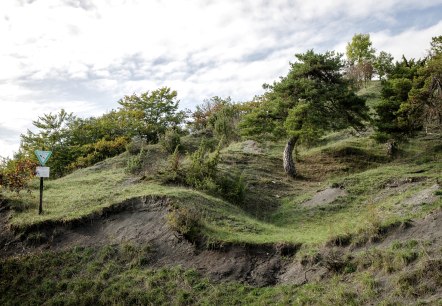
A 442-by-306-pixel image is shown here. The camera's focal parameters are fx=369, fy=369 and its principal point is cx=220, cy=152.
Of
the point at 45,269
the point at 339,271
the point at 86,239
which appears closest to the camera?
the point at 339,271

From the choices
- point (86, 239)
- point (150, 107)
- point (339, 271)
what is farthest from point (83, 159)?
point (339, 271)

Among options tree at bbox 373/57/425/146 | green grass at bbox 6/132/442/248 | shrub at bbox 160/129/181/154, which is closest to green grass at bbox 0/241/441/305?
green grass at bbox 6/132/442/248

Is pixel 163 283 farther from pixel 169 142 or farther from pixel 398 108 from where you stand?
pixel 169 142

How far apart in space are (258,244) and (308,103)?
9.47 metres

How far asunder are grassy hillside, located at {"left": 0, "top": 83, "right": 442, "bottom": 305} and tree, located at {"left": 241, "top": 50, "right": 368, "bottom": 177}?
3052mm

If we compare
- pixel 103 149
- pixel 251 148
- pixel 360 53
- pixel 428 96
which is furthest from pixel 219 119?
pixel 360 53

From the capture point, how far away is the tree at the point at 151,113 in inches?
1222

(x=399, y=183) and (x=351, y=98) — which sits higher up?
(x=351, y=98)

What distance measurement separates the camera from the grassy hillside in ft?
25.2

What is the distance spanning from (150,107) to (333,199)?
2180 centimetres

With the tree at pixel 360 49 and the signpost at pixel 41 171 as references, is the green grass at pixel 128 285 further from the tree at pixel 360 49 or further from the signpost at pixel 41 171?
the tree at pixel 360 49

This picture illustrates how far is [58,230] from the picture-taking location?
12133mm

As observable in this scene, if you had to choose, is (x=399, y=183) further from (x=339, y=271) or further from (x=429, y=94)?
(x=339, y=271)

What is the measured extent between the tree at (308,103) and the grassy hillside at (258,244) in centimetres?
305
